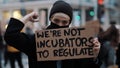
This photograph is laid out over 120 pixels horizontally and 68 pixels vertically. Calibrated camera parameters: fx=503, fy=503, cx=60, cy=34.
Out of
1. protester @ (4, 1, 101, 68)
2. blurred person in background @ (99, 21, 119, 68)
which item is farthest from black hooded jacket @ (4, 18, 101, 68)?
blurred person in background @ (99, 21, 119, 68)

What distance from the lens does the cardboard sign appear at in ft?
14.1

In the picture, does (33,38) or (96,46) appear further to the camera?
(33,38)

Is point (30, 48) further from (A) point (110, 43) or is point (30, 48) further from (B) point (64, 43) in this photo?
(A) point (110, 43)

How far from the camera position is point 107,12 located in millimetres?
56844

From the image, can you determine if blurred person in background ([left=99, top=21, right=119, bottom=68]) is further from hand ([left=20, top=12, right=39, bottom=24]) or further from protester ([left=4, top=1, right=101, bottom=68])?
protester ([left=4, top=1, right=101, bottom=68])

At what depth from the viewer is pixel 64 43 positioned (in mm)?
4348

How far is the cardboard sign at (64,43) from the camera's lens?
430cm

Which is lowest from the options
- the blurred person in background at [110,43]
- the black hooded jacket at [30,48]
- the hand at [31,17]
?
the blurred person in background at [110,43]

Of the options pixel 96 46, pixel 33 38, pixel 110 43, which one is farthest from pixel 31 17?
pixel 110 43

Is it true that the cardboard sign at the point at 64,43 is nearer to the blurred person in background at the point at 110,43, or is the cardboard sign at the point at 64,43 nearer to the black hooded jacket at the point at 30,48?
the black hooded jacket at the point at 30,48

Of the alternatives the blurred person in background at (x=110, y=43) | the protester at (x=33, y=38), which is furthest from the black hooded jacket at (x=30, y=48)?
the blurred person in background at (x=110, y=43)

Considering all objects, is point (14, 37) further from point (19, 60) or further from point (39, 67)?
point (19, 60)

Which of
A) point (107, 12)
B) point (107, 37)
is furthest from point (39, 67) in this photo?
point (107, 12)

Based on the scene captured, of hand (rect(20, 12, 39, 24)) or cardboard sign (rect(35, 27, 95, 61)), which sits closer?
cardboard sign (rect(35, 27, 95, 61))
